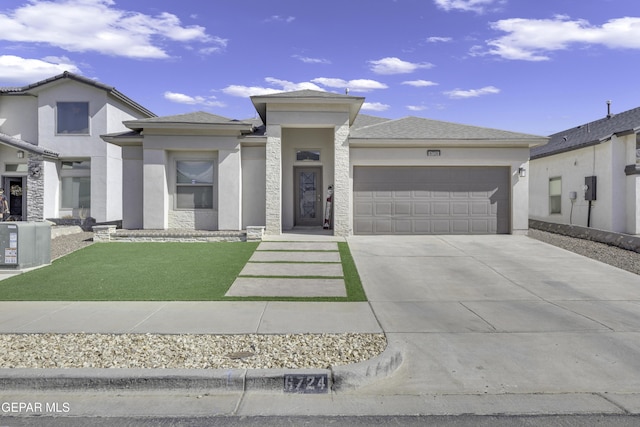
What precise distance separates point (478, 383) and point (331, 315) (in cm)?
266

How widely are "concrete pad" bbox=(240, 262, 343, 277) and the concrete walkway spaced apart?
771mm

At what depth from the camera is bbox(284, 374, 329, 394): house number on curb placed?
441 cm

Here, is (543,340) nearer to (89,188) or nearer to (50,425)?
(50,425)

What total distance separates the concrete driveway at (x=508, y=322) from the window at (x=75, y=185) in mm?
14981

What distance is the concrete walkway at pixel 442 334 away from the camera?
4.20 m

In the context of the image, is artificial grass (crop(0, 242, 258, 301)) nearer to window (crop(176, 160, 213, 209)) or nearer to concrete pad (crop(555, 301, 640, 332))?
window (crop(176, 160, 213, 209))

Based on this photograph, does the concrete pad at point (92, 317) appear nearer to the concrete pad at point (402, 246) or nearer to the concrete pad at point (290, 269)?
the concrete pad at point (290, 269)

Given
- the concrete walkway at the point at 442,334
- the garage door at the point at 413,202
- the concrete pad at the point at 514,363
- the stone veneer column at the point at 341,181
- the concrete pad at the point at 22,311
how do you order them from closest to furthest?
1. the concrete walkway at the point at 442,334
2. the concrete pad at the point at 514,363
3. the concrete pad at the point at 22,311
4. the stone veneer column at the point at 341,181
5. the garage door at the point at 413,202

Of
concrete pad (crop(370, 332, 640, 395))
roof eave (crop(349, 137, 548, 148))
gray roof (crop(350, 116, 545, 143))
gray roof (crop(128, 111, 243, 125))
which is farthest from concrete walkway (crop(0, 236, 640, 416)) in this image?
gray roof (crop(128, 111, 243, 125))

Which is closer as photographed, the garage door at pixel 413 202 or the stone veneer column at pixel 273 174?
the stone veneer column at pixel 273 174

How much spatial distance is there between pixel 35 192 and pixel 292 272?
50.8ft

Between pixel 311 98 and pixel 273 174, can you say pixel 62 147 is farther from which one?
pixel 311 98

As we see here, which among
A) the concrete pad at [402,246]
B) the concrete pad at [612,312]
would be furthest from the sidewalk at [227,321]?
the concrete pad at [612,312]

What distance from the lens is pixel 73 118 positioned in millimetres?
20422
